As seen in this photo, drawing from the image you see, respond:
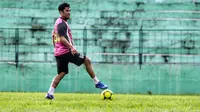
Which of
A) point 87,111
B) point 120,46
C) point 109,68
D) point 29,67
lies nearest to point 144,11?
point 120,46

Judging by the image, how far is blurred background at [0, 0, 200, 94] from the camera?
53.7 ft

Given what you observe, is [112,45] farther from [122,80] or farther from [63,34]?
[63,34]

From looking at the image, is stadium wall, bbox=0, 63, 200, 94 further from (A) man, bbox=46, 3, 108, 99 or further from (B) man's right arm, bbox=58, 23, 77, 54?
(B) man's right arm, bbox=58, 23, 77, 54

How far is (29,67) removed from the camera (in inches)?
661

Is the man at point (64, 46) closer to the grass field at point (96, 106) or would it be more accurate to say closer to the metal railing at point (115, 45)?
the grass field at point (96, 106)

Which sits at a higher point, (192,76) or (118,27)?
(118,27)

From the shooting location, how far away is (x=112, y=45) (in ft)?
57.1

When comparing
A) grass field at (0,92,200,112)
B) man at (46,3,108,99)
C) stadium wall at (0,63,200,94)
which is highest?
man at (46,3,108,99)

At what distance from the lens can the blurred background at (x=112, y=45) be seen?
644 inches

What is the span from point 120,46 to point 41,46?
7.47 ft

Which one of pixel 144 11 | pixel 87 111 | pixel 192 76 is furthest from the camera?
pixel 144 11

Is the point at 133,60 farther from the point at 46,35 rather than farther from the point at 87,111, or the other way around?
the point at 87,111

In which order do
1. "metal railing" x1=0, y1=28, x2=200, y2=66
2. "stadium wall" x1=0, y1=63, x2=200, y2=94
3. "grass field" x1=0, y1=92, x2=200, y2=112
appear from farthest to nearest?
"metal railing" x1=0, y1=28, x2=200, y2=66 → "stadium wall" x1=0, y1=63, x2=200, y2=94 → "grass field" x1=0, y1=92, x2=200, y2=112

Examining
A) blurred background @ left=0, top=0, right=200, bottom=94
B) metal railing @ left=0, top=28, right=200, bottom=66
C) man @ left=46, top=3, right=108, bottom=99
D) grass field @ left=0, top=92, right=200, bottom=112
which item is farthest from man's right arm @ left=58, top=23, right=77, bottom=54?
metal railing @ left=0, top=28, right=200, bottom=66
